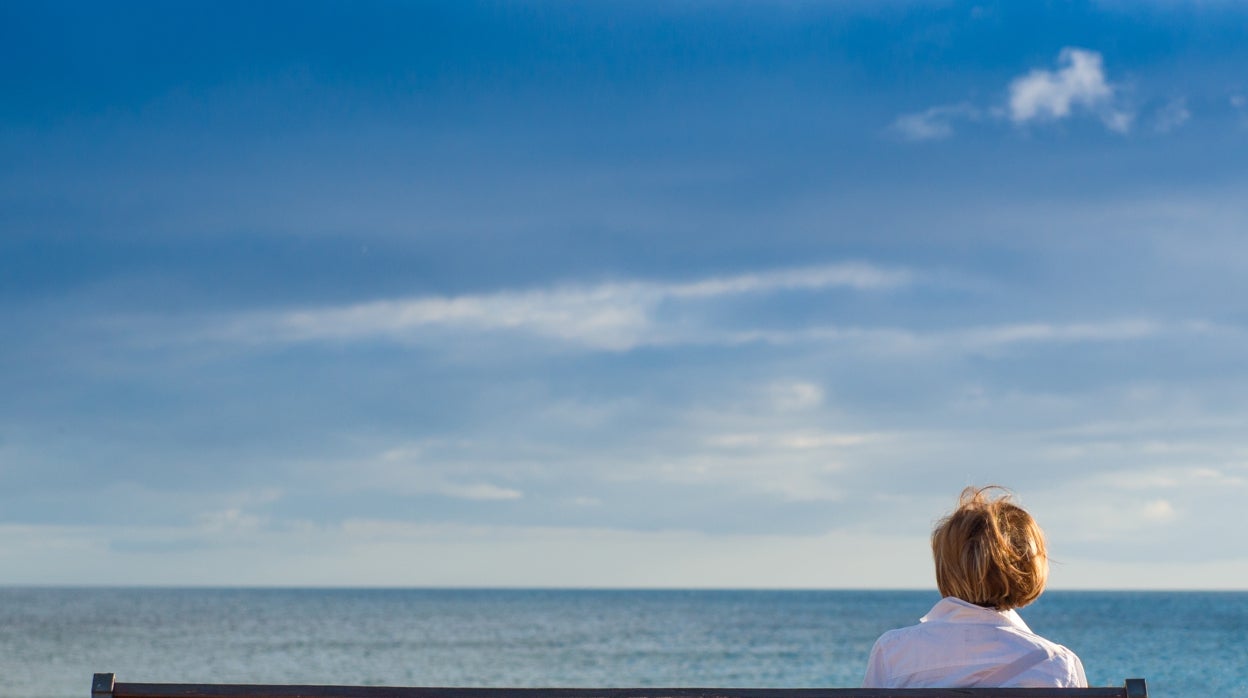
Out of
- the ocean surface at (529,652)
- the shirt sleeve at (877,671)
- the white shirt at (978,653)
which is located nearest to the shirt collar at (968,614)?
the white shirt at (978,653)

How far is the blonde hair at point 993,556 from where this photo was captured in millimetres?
3213

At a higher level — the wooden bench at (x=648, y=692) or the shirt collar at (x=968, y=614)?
the shirt collar at (x=968, y=614)

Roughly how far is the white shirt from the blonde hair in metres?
0.05

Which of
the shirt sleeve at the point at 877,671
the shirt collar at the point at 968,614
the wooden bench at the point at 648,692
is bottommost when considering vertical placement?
the wooden bench at the point at 648,692

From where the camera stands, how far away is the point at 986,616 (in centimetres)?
325

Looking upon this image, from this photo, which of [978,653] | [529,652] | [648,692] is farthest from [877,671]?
[529,652]

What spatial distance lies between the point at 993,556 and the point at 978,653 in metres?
0.28

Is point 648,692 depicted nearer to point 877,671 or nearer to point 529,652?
point 877,671

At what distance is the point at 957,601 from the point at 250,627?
49242 millimetres

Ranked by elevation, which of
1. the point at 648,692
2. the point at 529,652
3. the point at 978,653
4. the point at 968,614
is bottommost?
the point at 529,652

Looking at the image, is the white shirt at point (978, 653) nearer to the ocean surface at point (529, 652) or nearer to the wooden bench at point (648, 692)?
the wooden bench at point (648, 692)

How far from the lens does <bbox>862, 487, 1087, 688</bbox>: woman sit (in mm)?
3227

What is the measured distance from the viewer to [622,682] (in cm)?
2508

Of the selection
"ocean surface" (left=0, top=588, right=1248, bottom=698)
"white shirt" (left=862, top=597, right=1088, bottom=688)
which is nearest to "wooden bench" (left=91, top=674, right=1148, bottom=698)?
"white shirt" (left=862, top=597, right=1088, bottom=688)
